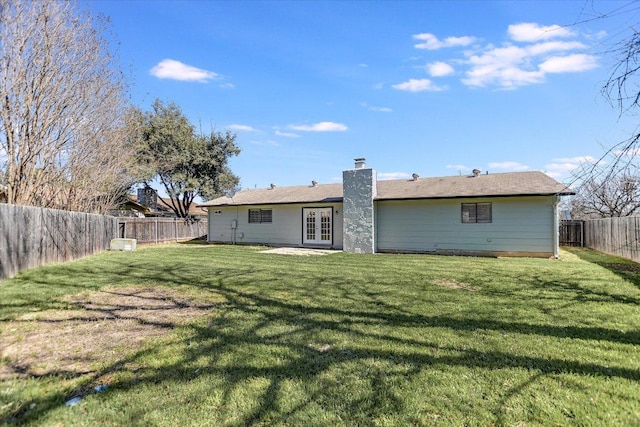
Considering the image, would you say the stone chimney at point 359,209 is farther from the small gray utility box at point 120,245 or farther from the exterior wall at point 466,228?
the small gray utility box at point 120,245

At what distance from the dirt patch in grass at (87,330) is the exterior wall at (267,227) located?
34.3 ft

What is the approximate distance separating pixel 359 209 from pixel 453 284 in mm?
7528

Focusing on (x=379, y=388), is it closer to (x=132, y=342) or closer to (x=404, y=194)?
(x=132, y=342)

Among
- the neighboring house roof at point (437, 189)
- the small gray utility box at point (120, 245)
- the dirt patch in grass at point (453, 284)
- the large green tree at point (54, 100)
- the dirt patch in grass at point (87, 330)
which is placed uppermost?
the large green tree at point (54, 100)

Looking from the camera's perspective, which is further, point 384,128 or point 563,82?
point 384,128

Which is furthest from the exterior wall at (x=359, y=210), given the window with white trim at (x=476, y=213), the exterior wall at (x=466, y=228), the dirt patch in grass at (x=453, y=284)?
the dirt patch in grass at (x=453, y=284)

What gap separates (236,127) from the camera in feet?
85.8

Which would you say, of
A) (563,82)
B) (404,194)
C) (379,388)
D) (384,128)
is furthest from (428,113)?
(379,388)

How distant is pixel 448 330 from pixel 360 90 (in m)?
12.9

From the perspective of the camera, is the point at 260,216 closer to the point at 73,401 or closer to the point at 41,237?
the point at 41,237

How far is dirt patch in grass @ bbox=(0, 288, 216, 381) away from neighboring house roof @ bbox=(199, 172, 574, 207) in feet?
34.2

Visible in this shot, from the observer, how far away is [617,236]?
12.3 meters

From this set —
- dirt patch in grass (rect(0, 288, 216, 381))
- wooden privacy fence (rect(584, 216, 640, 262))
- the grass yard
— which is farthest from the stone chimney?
dirt patch in grass (rect(0, 288, 216, 381))

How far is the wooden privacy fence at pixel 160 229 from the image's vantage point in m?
17.3
